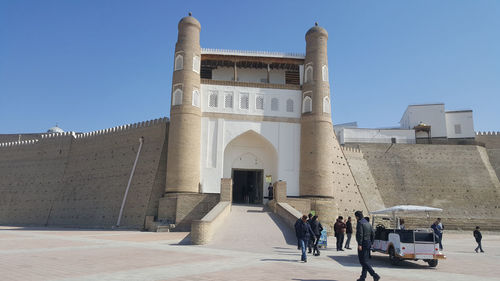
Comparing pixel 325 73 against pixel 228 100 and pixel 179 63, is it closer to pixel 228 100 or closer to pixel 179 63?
pixel 228 100

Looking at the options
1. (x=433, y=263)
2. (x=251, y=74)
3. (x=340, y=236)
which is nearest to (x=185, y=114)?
(x=251, y=74)

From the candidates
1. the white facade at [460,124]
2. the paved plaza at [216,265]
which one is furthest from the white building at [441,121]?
Result: the paved plaza at [216,265]

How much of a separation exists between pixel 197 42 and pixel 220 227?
11542 millimetres

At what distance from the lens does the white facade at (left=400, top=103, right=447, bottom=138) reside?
1330 inches

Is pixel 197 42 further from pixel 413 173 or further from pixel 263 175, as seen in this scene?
pixel 413 173

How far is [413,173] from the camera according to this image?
93.3 feet

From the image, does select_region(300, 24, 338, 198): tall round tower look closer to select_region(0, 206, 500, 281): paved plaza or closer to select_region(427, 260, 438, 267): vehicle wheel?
select_region(0, 206, 500, 281): paved plaza

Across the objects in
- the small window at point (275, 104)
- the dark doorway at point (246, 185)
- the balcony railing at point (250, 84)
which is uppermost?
the balcony railing at point (250, 84)

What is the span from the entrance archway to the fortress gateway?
0.19ft

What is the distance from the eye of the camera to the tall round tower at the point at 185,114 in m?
20.0

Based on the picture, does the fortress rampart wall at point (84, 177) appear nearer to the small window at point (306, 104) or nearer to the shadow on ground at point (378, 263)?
the small window at point (306, 104)

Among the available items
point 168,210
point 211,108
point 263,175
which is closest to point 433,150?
point 263,175

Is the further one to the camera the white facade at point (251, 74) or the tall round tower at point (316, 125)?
the white facade at point (251, 74)

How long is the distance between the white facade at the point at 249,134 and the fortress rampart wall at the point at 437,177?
7.15 meters
